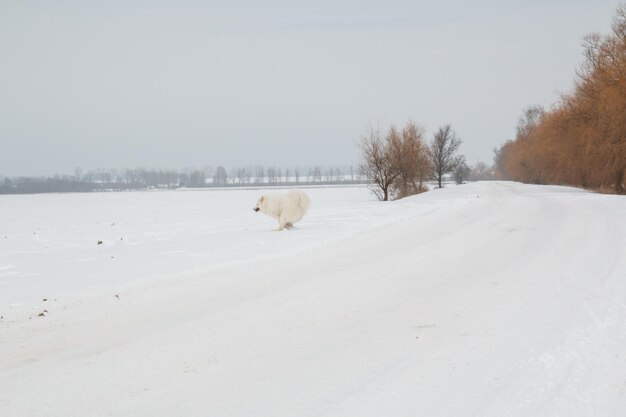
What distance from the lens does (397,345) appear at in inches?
187

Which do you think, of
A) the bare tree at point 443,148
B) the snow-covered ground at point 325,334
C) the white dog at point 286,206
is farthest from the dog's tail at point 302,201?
the bare tree at point 443,148

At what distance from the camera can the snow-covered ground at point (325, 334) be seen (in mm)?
3658

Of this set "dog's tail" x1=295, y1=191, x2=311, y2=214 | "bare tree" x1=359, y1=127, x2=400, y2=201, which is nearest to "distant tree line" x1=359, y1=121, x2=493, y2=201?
"bare tree" x1=359, y1=127, x2=400, y2=201

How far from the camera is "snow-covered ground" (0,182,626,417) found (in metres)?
3.66

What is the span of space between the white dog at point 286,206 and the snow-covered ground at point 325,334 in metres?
5.29

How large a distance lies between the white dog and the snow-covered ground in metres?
5.29

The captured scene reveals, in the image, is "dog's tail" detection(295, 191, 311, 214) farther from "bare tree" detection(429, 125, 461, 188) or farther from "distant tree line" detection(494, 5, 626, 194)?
Result: "bare tree" detection(429, 125, 461, 188)

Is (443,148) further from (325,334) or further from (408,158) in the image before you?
(325,334)

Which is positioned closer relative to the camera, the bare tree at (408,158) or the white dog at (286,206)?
the white dog at (286,206)

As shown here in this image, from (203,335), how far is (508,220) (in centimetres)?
1297

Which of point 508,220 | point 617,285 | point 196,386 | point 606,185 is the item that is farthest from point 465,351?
point 606,185

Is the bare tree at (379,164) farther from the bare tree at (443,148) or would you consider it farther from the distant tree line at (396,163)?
the bare tree at (443,148)

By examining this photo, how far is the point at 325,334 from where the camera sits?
5121 mm

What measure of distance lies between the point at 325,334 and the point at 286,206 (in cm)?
1086
